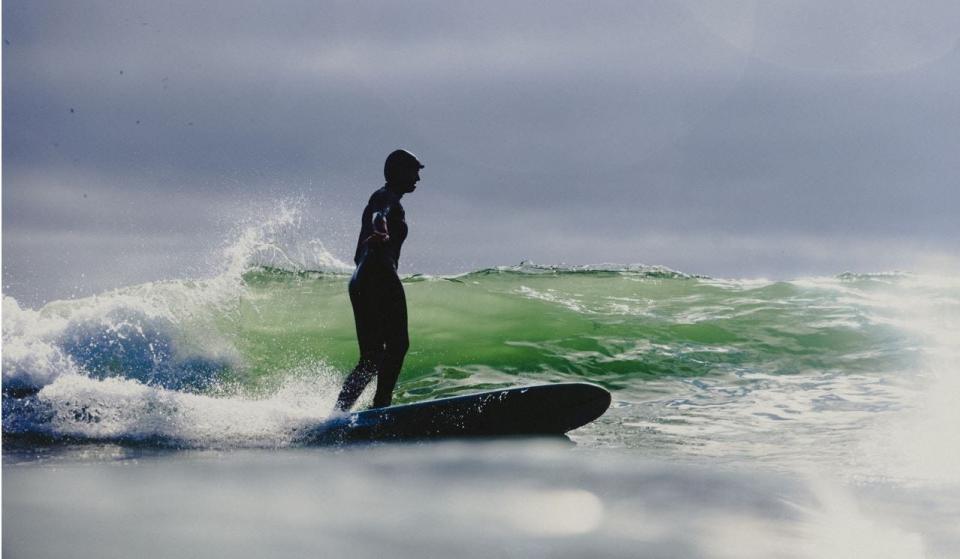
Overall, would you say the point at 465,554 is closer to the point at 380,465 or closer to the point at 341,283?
the point at 380,465

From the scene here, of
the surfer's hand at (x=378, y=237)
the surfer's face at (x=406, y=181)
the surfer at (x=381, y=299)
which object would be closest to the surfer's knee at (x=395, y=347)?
the surfer at (x=381, y=299)

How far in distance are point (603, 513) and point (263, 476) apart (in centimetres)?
190

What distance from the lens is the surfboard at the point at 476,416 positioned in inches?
238

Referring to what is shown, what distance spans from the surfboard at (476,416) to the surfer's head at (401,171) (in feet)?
5.46

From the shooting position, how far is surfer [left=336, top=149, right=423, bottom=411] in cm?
648

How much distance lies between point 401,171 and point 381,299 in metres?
1.00

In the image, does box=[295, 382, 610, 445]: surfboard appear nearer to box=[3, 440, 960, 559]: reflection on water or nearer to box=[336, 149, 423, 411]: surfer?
box=[336, 149, 423, 411]: surfer

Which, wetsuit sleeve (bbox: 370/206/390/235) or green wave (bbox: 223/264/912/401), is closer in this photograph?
wetsuit sleeve (bbox: 370/206/390/235)

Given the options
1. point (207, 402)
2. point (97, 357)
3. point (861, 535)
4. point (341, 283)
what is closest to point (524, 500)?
point (861, 535)

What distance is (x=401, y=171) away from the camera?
6.62m

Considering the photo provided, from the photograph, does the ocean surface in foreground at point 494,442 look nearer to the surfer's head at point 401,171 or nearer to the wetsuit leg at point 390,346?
the wetsuit leg at point 390,346

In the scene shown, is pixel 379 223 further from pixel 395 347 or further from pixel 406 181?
pixel 395 347

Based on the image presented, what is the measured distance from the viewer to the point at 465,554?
3100mm

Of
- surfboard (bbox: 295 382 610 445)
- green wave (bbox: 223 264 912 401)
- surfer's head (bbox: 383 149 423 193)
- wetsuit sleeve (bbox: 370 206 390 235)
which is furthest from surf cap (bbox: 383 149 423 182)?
green wave (bbox: 223 264 912 401)
